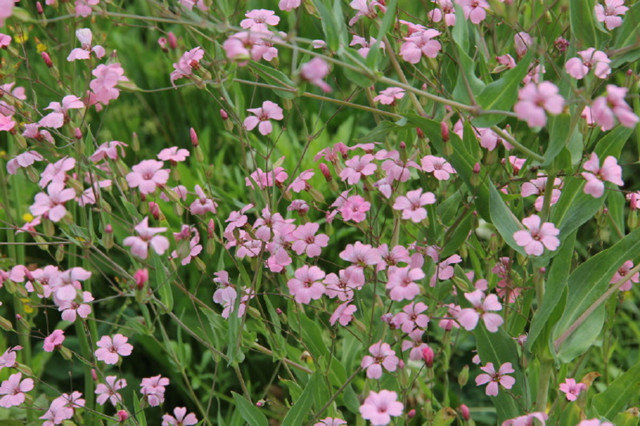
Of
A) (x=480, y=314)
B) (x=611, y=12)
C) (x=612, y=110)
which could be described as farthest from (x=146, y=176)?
(x=611, y=12)

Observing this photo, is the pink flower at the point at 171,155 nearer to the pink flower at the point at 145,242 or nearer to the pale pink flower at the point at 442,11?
the pink flower at the point at 145,242

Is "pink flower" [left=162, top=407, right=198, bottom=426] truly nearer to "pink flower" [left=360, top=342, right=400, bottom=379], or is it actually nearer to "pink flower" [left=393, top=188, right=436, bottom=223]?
"pink flower" [left=360, top=342, right=400, bottom=379]

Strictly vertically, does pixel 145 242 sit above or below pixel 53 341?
above

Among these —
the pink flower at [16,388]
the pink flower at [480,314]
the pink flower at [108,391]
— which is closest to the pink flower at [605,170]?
the pink flower at [480,314]

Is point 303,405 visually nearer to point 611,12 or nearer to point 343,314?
point 343,314

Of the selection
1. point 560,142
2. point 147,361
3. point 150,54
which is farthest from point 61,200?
point 150,54

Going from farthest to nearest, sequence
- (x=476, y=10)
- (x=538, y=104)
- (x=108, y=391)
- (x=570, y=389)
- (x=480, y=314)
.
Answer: (x=108, y=391) → (x=570, y=389) → (x=476, y=10) → (x=480, y=314) → (x=538, y=104)

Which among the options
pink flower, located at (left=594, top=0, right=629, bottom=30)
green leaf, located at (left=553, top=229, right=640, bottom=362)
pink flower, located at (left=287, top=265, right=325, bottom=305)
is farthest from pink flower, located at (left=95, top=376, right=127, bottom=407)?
pink flower, located at (left=594, top=0, right=629, bottom=30)
